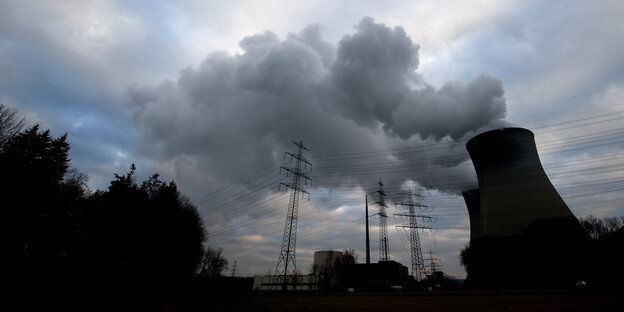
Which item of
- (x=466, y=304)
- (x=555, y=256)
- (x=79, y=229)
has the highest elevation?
(x=555, y=256)

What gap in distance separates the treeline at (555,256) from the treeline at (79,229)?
159 ft

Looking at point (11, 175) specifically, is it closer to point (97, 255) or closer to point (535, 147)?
point (97, 255)

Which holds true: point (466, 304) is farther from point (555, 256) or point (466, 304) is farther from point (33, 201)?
point (555, 256)

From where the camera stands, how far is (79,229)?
2883 cm

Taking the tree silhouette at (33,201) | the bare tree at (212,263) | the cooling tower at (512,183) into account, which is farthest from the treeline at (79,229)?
the cooling tower at (512,183)

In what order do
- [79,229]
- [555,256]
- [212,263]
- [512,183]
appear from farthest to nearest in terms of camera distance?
[212,263] → [555,256] → [512,183] → [79,229]

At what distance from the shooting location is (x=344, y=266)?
283ft

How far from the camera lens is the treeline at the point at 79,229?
1869 cm

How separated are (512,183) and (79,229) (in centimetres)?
5176

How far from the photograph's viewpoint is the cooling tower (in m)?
43.3

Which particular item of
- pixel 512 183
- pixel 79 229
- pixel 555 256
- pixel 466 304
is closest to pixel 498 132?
pixel 512 183

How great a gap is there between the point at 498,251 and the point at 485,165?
17.3 meters

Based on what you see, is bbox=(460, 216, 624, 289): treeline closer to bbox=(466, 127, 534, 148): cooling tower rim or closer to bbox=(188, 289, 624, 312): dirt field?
bbox=(466, 127, 534, 148): cooling tower rim

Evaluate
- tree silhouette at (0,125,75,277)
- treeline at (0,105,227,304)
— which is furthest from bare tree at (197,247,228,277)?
tree silhouette at (0,125,75,277)
